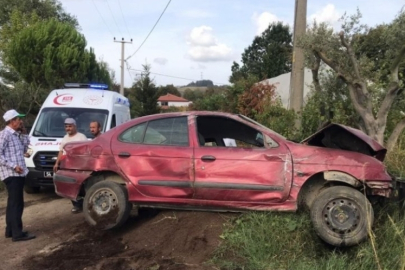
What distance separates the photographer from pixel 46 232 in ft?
21.9

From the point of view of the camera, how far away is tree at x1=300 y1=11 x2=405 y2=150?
843cm

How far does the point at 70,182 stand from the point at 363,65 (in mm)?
6804

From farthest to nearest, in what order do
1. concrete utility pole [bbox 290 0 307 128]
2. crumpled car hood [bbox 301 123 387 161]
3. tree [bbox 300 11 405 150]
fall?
1. concrete utility pole [bbox 290 0 307 128]
2. tree [bbox 300 11 405 150]
3. crumpled car hood [bbox 301 123 387 161]

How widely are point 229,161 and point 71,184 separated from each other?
2.30 meters

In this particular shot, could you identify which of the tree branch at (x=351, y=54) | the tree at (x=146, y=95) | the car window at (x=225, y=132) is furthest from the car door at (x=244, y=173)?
the tree at (x=146, y=95)

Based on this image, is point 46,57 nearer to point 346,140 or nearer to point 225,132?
point 225,132

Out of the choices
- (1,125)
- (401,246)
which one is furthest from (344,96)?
(1,125)

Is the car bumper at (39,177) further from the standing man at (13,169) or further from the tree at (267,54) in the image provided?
the tree at (267,54)

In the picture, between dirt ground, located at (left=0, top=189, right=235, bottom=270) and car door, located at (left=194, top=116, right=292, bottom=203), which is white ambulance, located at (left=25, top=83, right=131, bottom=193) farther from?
car door, located at (left=194, top=116, right=292, bottom=203)

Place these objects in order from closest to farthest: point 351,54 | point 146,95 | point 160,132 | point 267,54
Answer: point 160,132
point 351,54
point 146,95
point 267,54

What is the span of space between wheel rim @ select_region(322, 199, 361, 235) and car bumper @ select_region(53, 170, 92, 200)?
324cm

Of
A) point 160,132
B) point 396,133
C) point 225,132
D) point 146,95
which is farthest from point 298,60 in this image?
point 146,95

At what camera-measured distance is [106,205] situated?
19.7 ft

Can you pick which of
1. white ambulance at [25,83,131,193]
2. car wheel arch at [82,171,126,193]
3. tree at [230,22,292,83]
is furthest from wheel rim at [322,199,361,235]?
tree at [230,22,292,83]
